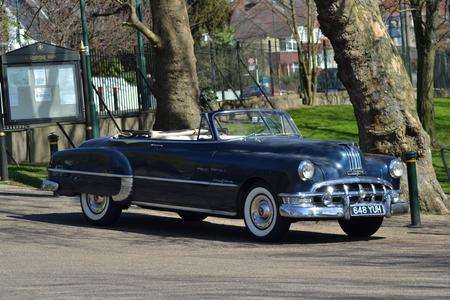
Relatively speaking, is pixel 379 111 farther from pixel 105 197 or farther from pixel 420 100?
pixel 420 100

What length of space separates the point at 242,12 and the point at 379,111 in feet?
133

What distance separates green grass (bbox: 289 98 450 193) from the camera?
1116 inches

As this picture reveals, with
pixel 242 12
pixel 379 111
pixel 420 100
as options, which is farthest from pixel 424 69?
pixel 242 12

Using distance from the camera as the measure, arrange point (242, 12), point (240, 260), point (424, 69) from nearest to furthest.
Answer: point (240, 260) < point (424, 69) < point (242, 12)

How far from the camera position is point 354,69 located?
15.4m

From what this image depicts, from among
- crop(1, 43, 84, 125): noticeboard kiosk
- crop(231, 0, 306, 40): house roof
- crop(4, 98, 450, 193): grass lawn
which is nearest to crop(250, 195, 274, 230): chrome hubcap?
crop(1, 43, 84, 125): noticeboard kiosk

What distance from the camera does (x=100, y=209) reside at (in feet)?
45.1

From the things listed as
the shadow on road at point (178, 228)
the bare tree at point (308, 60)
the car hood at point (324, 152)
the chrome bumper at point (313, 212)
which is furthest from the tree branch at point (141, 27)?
the bare tree at point (308, 60)

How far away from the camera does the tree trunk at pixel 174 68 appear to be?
19859mm

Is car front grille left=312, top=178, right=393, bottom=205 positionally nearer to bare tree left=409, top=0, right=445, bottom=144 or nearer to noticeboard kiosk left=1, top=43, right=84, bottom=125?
noticeboard kiosk left=1, top=43, right=84, bottom=125

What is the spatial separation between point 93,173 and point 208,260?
3.51 metres

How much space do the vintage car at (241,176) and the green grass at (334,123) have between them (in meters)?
12.2

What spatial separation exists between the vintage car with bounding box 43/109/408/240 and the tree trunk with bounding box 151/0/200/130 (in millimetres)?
5948

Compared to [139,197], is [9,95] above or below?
above
